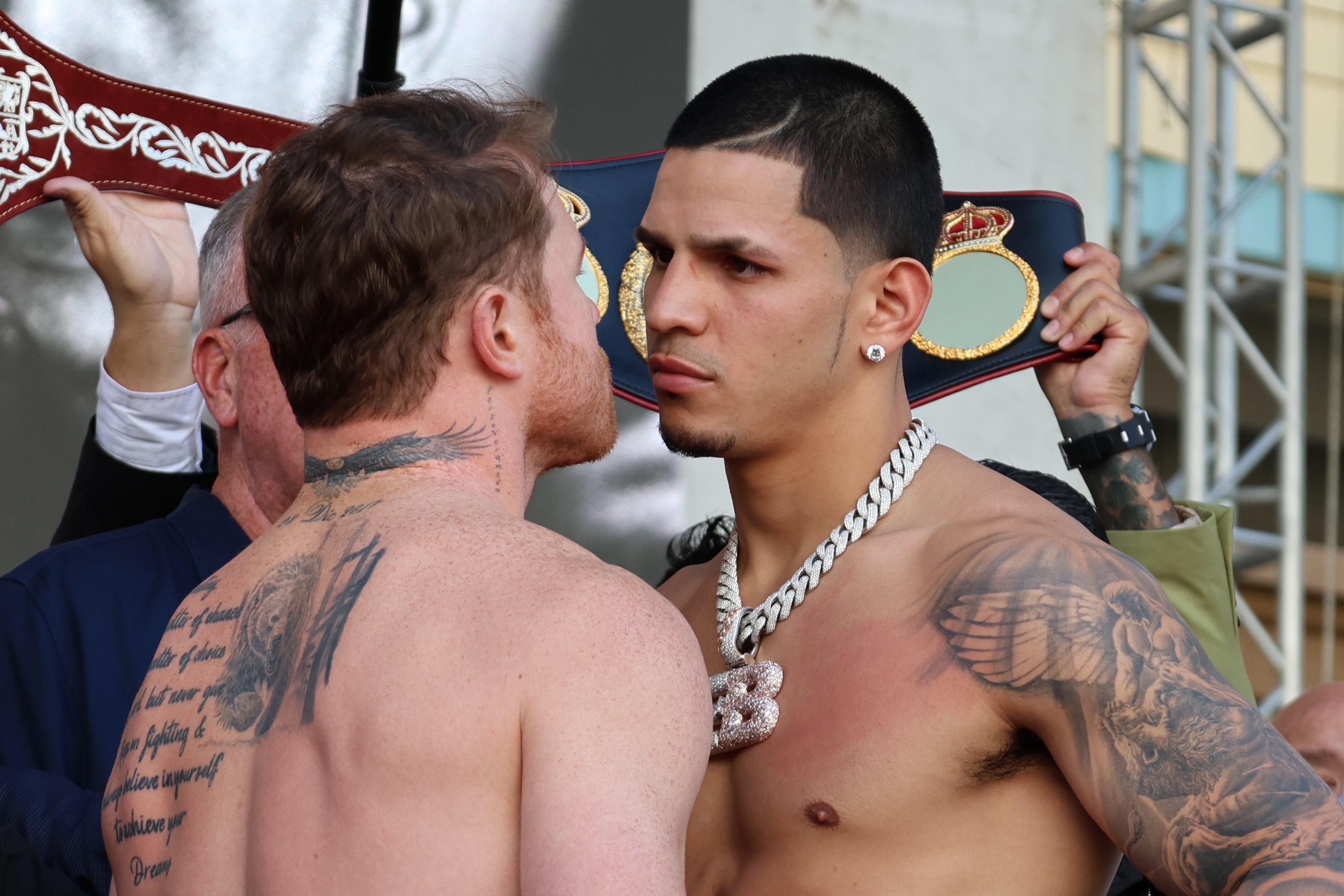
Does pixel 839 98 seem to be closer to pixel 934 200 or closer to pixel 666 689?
pixel 934 200

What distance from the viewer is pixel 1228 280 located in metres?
5.61

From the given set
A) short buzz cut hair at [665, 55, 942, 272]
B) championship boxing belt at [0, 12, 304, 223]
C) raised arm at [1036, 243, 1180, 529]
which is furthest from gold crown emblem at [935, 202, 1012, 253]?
championship boxing belt at [0, 12, 304, 223]

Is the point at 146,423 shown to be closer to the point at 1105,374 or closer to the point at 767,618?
the point at 767,618

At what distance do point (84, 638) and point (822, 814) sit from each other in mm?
1158

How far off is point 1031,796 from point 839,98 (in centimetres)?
106

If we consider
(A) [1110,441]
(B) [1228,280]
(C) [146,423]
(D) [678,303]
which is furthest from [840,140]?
(B) [1228,280]

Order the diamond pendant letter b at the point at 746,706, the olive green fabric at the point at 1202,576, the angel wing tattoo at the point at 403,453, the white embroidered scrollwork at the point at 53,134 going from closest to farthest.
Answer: the angel wing tattoo at the point at 403,453, the diamond pendant letter b at the point at 746,706, the white embroidered scrollwork at the point at 53,134, the olive green fabric at the point at 1202,576

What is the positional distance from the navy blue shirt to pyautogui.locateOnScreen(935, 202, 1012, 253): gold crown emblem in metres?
1.47

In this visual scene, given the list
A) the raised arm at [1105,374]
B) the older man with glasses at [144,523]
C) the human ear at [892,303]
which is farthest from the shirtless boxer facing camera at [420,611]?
the raised arm at [1105,374]

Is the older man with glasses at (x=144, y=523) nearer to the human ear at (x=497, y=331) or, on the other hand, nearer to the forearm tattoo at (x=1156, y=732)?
the human ear at (x=497, y=331)

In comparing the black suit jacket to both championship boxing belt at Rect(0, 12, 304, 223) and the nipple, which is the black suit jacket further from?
the nipple

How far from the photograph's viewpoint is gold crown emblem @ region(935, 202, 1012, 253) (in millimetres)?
2789

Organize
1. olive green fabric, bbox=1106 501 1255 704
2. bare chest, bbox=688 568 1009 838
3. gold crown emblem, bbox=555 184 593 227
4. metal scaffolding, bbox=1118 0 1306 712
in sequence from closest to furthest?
bare chest, bbox=688 568 1009 838
olive green fabric, bbox=1106 501 1255 704
gold crown emblem, bbox=555 184 593 227
metal scaffolding, bbox=1118 0 1306 712

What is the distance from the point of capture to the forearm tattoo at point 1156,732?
162cm
